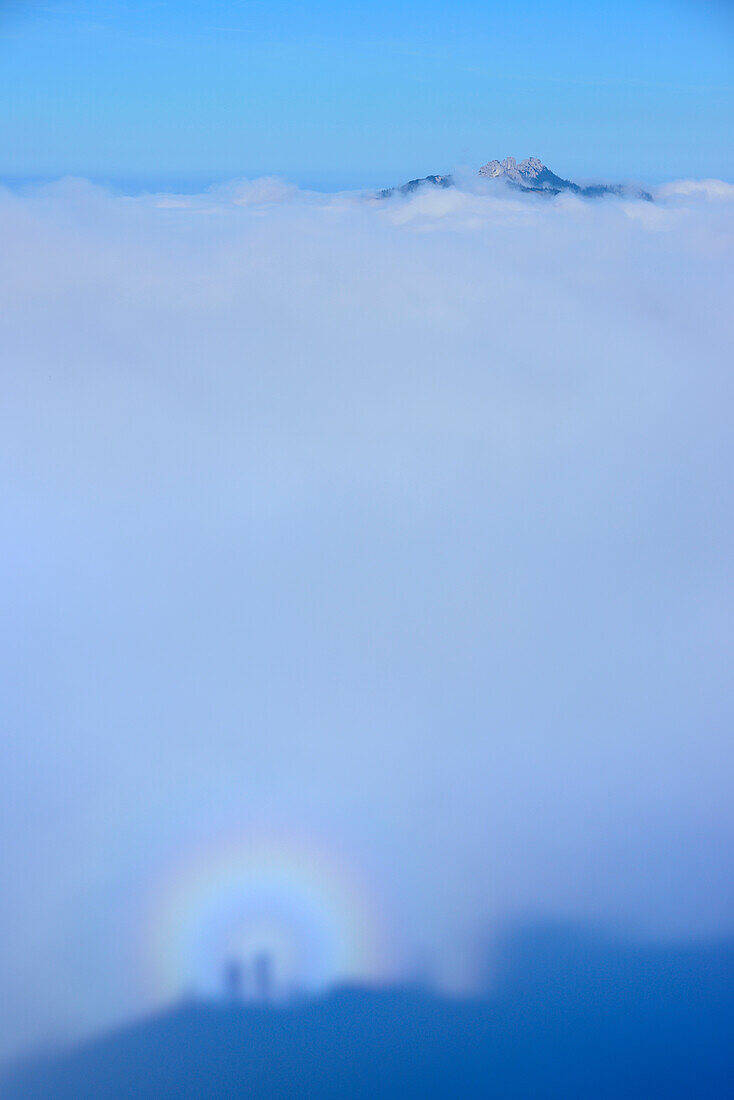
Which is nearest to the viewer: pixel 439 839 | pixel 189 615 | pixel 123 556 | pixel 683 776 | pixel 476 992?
pixel 476 992

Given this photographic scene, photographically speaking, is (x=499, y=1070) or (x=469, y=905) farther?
(x=469, y=905)

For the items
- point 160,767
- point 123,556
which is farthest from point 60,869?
point 123,556

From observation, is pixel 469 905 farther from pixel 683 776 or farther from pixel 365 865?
pixel 683 776

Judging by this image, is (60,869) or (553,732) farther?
(553,732)

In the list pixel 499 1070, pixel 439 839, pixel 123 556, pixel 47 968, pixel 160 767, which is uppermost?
pixel 123 556

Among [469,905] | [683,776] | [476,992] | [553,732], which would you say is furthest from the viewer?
[553,732]

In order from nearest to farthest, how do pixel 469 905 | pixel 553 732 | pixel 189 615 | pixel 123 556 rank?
pixel 469 905
pixel 553 732
pixel 189 615
pixel 123 556

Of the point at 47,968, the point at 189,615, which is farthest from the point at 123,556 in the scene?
the point at 47,968

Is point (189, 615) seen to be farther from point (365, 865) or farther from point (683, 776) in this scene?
point (683, 776)

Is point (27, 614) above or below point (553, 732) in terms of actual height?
above
